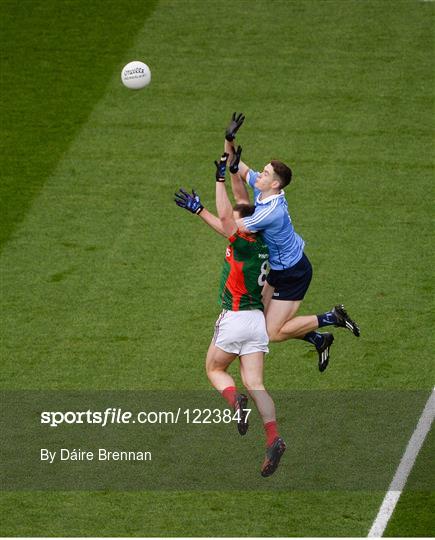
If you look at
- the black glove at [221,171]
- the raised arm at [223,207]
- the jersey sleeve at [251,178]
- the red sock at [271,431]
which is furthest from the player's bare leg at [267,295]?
the black glove at [221,171]

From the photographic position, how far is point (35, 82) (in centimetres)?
2269

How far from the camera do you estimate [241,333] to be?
14031 mm

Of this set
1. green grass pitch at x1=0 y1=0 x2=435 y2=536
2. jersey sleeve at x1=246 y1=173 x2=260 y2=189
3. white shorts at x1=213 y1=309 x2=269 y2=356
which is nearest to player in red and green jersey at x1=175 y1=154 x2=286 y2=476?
white shorts at x1=213 y1=309 x2=269 y2=356

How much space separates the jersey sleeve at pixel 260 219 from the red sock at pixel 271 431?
1.91m

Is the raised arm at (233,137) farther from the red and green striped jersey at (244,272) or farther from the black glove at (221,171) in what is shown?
the red and green striped jersey at (244,272)

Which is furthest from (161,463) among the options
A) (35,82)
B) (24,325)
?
(35,82)

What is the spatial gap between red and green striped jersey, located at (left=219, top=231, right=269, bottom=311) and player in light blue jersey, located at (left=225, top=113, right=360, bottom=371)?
0.14m

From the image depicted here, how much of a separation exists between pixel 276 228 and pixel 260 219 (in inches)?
10.8

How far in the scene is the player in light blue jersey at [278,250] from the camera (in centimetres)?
1399

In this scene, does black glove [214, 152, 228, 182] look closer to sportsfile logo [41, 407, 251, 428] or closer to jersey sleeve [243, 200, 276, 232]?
jersey sleeve [243, 200, 276, 232]

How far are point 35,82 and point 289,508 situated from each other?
10872 millimetres

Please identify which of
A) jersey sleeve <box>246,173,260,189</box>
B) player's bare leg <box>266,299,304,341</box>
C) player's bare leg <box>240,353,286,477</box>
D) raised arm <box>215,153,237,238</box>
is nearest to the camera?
raised arm <box>215,153,237,238</box>

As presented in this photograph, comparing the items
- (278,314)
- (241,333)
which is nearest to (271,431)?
(241,333)

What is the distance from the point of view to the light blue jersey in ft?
45.7
